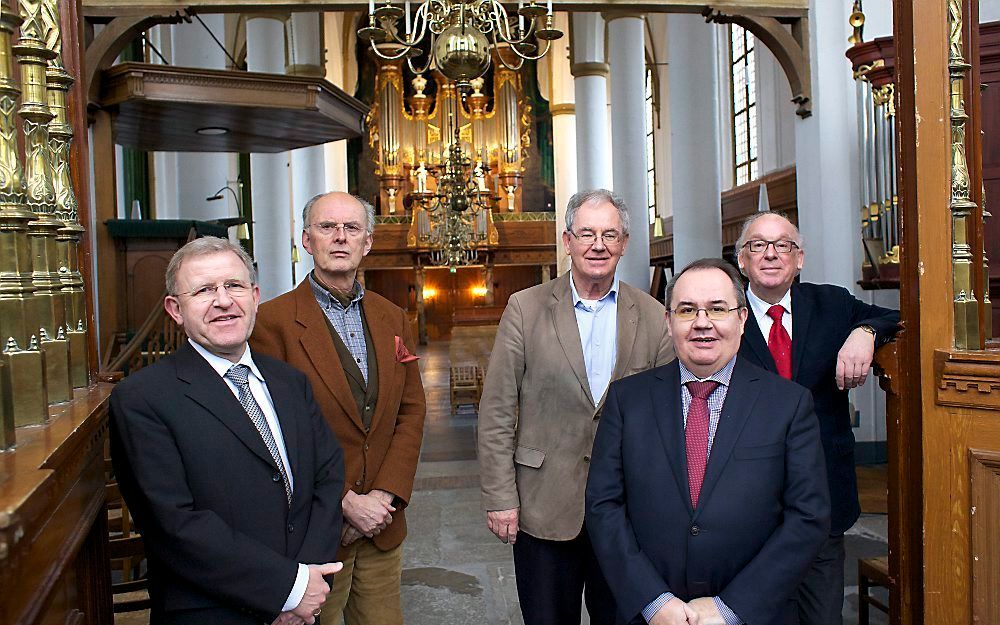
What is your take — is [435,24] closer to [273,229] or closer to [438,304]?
[273,229]

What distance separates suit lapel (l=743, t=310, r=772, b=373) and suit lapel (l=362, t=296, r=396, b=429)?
1038 mm

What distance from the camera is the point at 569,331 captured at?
7.88ft

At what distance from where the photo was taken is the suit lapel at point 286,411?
78.3 inches

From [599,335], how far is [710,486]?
0.66 metres

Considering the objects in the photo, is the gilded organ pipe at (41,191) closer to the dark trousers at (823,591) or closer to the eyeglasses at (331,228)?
the eyeglasses at (331,228)

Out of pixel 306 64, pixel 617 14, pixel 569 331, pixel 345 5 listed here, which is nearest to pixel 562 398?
pixel 569 331

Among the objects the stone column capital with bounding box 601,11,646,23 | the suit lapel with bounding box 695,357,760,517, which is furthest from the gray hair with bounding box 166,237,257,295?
the stone column capital with bounding box 601,11,646,23

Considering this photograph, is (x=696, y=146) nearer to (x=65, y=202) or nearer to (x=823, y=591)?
(x=823, y=591)

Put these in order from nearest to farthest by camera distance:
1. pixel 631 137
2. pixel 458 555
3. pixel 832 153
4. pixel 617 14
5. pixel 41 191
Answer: pixel 41 191 → pixel 458 555 → pixel 832 153 → pixel 617 14 → pixel 631 137

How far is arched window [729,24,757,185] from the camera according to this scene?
13.0m

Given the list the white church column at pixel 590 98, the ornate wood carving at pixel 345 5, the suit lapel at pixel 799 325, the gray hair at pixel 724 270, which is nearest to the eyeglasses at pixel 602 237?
the gray hair at pixel 724 270

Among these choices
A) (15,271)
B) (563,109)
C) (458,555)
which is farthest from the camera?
(563,109)

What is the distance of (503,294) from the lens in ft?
72.1

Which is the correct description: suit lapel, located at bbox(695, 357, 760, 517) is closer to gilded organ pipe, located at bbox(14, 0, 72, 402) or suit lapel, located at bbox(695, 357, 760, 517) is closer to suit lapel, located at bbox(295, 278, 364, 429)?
suit lapel, located at bbox(295, 278, 364, 429)
